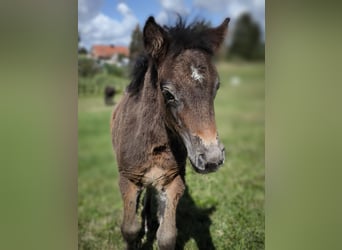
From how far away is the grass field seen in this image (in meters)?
2.37

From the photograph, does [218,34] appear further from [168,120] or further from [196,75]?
[168,120]

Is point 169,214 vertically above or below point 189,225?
above

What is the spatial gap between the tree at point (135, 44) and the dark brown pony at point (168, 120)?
39 cm

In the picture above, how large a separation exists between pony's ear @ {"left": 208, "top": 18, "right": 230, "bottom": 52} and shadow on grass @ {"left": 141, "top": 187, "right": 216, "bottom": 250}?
1155 millimetres

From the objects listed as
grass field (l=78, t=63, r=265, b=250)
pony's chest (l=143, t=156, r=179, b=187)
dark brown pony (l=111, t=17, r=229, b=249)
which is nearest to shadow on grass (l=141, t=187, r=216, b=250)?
grass field (l=78, t=63, r=265, b=250)

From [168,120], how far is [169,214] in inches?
18.4

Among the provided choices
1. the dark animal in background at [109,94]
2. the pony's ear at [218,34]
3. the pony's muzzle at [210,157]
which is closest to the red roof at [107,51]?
the dark animal in background at [109,94]

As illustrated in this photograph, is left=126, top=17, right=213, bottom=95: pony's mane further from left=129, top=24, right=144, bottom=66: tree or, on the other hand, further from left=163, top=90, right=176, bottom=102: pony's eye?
left=129, top=24, right=144, bottom=66: tree

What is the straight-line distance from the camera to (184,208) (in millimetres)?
2684

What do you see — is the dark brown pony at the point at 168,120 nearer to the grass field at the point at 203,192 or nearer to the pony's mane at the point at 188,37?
the pony's mane at the point at 188,37

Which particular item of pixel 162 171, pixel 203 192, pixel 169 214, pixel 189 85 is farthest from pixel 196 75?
pixel 203 192

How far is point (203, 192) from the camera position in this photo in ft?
9.05
